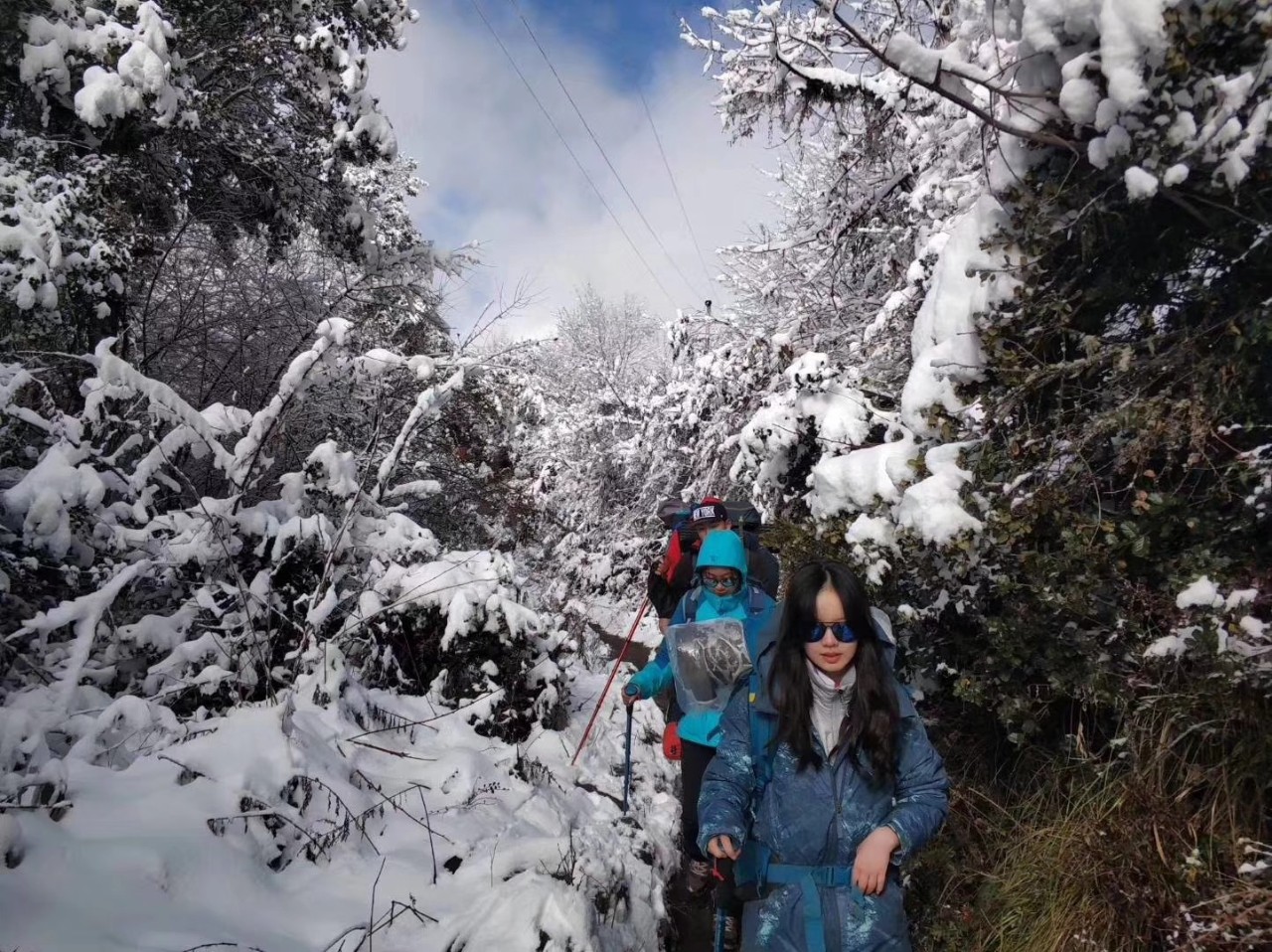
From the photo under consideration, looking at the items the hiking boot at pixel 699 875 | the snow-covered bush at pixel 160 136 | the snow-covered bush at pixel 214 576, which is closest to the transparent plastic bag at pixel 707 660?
the hiking boot at pixel 699 875

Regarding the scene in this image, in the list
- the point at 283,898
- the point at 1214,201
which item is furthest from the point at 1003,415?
the point at 283,898

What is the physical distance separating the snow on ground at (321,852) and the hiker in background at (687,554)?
55.5 inches

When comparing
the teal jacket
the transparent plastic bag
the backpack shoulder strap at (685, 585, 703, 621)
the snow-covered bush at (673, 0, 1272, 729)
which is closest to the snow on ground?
the teal jacket

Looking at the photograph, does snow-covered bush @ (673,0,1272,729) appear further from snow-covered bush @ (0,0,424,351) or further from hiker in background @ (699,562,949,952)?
snow-covered bush @ (0,0,424,351)

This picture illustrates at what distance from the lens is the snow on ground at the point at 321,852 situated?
2.18m

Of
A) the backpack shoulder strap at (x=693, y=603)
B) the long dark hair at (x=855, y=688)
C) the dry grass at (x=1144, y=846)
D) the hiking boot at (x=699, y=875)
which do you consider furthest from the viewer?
the backpack shoulder strap at (x=693, y=603)

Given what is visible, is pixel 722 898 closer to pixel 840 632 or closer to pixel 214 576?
pixel 840 632

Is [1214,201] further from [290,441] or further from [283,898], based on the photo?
[290,441]

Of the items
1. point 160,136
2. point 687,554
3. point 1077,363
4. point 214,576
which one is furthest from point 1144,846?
point 160,136

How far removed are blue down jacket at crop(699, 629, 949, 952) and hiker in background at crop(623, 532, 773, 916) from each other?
4.74ft

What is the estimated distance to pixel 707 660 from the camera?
361 centimetres

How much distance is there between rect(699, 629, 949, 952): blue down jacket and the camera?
198cm

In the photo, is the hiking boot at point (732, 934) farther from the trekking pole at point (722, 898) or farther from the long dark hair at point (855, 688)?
the long dark hair at point (855, 688)

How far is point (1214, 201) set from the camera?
245cm
